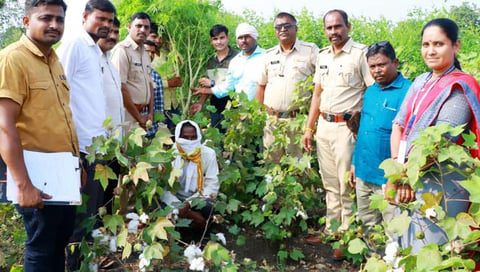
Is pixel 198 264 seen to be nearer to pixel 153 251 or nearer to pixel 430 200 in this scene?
pixel 153 251

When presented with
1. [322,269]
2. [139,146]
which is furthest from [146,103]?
[322,269]

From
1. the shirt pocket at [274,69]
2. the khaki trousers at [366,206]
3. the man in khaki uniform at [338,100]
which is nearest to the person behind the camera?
the khaki trousers at [366,206]

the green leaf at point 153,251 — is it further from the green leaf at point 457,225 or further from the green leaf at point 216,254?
the green leaf at point 457,225

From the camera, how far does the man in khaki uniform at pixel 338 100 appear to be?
12.8 ft

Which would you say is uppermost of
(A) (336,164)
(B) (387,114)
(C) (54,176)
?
(B) (387,114)

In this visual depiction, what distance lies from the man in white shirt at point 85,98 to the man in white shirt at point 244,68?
83.4 inches

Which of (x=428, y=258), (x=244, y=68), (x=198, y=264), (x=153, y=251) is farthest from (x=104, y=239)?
(x=244, y=68)

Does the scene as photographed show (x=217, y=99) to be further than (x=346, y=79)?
Yes

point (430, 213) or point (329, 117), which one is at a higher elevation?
point (329, 117)

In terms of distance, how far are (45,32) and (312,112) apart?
2255mm

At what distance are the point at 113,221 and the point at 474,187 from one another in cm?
181

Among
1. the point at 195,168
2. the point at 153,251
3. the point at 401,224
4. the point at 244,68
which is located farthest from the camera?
the point at 244,68

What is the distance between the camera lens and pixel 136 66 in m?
4.49

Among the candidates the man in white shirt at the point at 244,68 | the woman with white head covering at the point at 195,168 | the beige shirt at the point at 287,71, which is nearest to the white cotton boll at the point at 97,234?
the woman with white head covering at the point at 195,168
